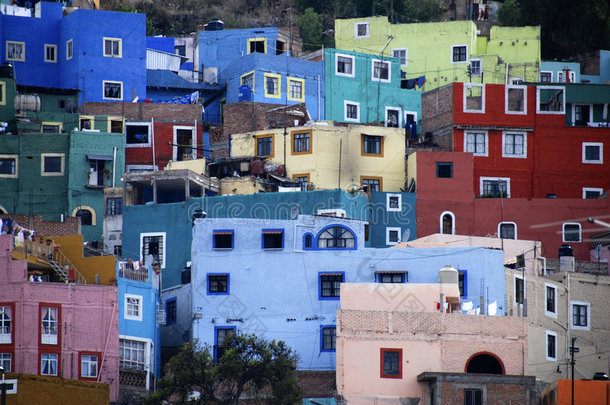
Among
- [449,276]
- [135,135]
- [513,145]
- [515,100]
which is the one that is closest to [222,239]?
[449,276]

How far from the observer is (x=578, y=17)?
93375 millimetres

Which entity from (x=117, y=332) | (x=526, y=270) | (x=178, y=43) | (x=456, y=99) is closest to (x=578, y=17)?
(x=456, y=99)

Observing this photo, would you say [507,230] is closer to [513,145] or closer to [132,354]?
[513,145]

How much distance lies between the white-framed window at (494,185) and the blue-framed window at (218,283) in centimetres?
2225

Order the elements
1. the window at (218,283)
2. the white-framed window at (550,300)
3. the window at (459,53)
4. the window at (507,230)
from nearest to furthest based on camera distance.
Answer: the window at (218,283) < the white-framed window at (550,300) < the window at (507,230) < the window at (459,53)

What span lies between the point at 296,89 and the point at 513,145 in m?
14.0

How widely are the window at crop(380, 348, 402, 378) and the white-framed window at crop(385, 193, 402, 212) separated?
62.7 feet

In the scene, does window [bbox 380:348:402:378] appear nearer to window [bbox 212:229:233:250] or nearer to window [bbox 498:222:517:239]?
window [bbox 212:229:233:250]

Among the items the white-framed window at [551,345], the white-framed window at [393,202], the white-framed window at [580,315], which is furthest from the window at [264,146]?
the white-framed window at [551,345]

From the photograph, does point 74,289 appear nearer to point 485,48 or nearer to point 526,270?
point 526,270

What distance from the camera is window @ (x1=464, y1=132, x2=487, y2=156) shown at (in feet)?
252

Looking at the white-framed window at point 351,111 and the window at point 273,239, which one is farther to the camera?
the white-framed window at point 351,111

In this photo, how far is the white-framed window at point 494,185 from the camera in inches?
2995

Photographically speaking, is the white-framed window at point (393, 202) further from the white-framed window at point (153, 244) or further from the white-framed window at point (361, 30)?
the white-framed window at point (361, 30)
